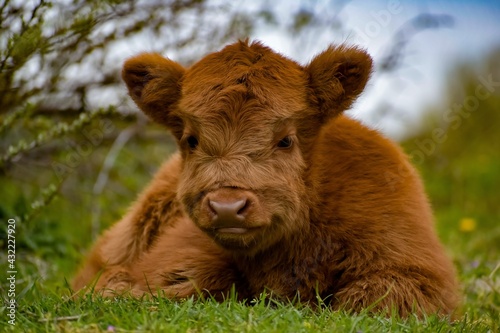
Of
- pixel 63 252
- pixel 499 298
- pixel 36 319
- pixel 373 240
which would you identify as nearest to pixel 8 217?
pixel 63 252

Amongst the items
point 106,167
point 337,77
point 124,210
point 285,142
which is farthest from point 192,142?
point 106,167

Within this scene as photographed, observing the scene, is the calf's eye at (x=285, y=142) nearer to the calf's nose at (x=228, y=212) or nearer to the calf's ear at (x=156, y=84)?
the calf's nose at (x=228, y=212)

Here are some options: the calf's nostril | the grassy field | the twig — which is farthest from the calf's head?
the twig

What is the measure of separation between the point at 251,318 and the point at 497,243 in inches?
239

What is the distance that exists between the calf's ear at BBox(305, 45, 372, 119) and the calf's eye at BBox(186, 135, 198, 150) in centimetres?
81

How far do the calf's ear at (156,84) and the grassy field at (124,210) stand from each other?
1352 millimetres

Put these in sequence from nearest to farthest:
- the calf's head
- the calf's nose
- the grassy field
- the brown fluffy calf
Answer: the grassy field
the calf's nose
the calf's head
the brown fluffy calf

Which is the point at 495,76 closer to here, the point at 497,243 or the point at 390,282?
the point at 497,243

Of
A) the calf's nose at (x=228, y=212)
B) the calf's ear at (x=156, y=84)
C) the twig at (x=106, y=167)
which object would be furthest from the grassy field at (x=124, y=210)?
the calf's ear at (x=156, y=84)

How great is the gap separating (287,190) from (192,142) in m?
0.74

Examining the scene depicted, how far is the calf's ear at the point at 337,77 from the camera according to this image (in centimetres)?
484

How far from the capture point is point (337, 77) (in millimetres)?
4895

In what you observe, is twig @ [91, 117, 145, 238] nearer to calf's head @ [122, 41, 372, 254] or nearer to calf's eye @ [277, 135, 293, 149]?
calf's head @ [122, 41, 372, 254]

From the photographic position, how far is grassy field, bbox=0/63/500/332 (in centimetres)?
389
